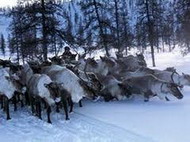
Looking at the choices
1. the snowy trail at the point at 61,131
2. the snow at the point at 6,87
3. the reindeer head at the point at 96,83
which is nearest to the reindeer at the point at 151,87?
the reindeer head at the point at 96,83

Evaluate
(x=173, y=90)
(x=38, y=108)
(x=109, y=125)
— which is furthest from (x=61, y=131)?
(x=173, y=90)

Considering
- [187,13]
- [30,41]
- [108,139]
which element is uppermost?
[187,13]

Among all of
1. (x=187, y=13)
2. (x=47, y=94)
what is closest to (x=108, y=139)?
(x=47, y=94)

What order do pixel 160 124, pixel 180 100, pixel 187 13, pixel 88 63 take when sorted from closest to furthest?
pixel 160 124, pixel 180 100, pixel 88 63, pixel 187 13

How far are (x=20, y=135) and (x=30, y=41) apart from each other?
47.5ft

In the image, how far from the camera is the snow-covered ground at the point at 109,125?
411 inches

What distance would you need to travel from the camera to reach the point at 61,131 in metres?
10.9

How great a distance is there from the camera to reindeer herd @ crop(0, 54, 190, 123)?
12391 millimetres

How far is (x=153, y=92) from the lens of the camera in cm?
1462

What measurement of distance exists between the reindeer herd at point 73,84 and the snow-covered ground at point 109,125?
0.43m

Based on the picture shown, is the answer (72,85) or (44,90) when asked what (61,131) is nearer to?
(44,90)

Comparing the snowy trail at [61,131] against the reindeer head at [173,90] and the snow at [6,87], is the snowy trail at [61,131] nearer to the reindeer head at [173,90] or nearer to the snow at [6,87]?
the snow at [6,87]

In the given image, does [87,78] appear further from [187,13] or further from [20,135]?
[187,13]

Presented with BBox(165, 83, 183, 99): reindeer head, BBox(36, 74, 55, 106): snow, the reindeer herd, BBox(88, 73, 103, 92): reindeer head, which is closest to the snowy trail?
the reindeer herd
